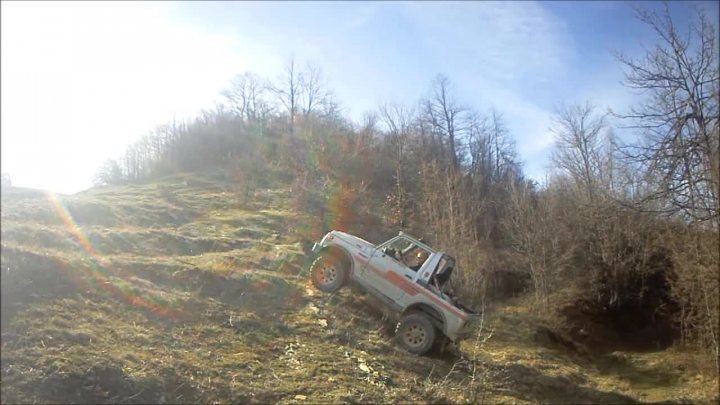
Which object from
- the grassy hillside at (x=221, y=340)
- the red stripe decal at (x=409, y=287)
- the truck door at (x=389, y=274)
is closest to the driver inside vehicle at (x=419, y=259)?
the truck door at (x=389, y=274)

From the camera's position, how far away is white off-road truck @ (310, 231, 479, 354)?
415 inches

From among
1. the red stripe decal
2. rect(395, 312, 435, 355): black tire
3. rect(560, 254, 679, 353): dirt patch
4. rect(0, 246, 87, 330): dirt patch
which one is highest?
rect(0, 246, 87, 330): dirt patch

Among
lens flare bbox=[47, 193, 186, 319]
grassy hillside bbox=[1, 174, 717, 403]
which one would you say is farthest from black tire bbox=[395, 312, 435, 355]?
lens flare bbox=[47, 193, 186, 319]

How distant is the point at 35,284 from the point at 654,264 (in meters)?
23.5

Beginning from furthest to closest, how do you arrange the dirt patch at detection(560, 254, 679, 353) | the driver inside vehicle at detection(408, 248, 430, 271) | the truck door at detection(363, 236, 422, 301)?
the dirt patch at detection(560, 254, 679, 353), the driver inside vehicle at detection(408, 248, 430, 271), the truck door at detection(363, 236, 422, 301)

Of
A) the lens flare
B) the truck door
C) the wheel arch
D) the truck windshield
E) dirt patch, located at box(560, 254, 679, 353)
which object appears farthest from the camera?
dirt patch, located at box(560, 254, 679, 353)

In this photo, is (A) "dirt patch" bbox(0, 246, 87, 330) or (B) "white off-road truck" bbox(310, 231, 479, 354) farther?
(B) "white off-road truck" bbox(310, 231, 479, 354)

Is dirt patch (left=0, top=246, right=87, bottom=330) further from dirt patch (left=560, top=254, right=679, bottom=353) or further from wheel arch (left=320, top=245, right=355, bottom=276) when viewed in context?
dirt patch (left=560, top=254, right=679, bottom=353)

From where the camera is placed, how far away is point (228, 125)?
4784 cm

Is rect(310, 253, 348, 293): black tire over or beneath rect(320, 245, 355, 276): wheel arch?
beneath

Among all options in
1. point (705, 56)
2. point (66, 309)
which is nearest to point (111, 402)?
point (66, 309)

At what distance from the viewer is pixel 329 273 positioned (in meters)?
11.8

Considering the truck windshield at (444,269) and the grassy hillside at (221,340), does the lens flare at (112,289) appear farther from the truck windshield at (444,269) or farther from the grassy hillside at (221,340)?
the truck windshield at (444,269)

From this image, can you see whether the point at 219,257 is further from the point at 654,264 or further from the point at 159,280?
the point at 654,264
